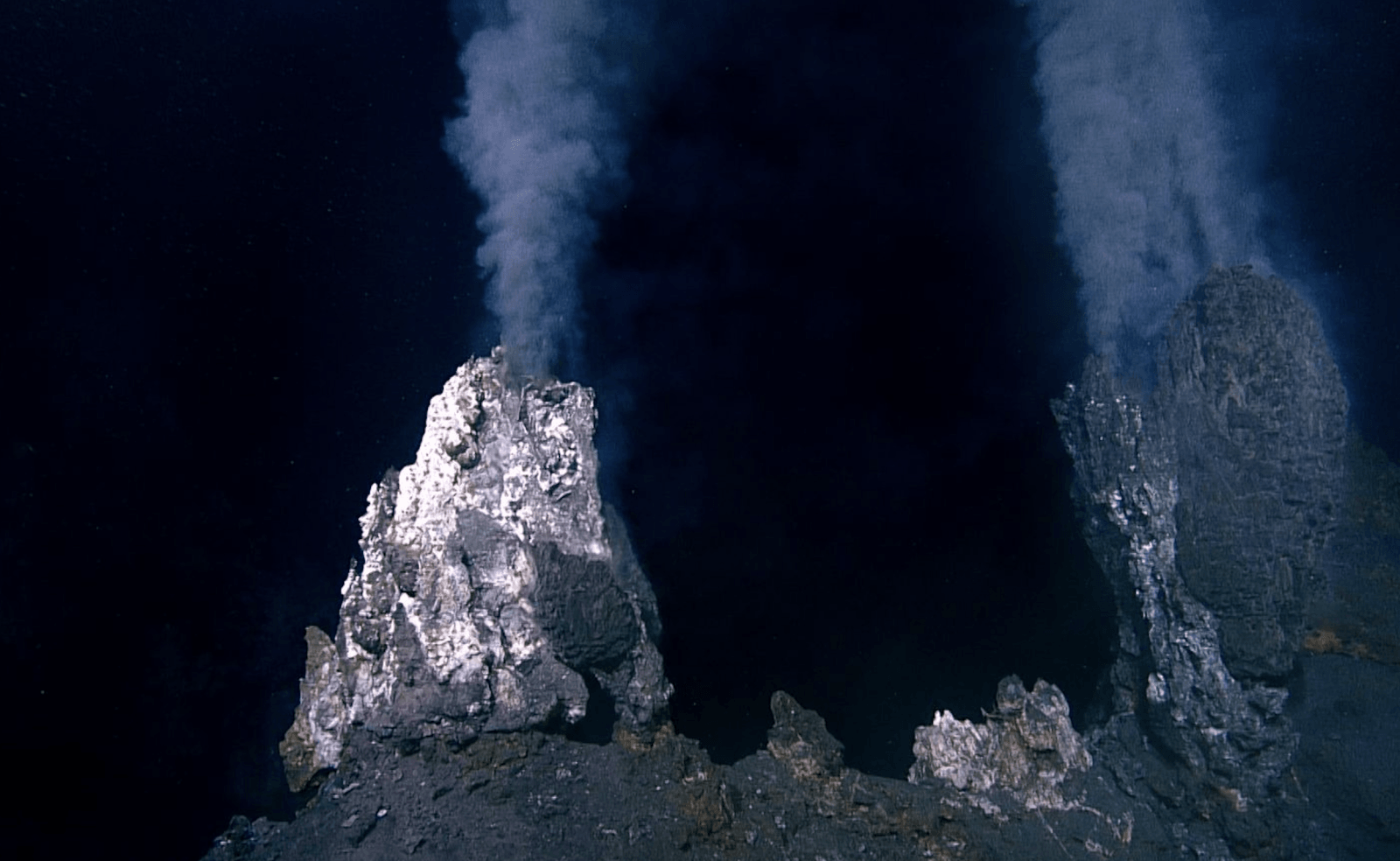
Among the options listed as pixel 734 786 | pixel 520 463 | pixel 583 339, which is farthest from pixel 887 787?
pixel 583 339

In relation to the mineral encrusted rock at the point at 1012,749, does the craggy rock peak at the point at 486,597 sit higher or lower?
higher

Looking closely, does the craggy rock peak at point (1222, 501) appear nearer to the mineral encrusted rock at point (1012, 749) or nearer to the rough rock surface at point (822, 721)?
the rough rock surface at point (822, 721)

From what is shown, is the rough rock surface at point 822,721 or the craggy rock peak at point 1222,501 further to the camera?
the craggy rock peak at point 1222,501

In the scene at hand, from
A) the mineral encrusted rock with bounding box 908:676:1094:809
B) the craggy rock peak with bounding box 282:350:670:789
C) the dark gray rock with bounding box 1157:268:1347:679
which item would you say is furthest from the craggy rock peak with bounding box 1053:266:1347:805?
the craggy rock peak with bounding box 282:350:670:789

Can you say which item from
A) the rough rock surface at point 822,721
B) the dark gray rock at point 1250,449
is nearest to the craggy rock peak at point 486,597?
the rough rock surface at point 822,721

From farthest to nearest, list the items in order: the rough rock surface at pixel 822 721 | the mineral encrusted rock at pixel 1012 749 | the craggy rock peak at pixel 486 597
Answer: the mineral encrusted rock at pixel 1012 749 → the craggy rock peak at pixel 486 597 → the rough rock surface at pixel 822 721

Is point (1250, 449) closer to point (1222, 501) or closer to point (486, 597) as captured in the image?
point (1222, 501)

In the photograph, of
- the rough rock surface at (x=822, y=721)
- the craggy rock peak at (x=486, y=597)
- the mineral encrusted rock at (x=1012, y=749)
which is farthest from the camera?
the mineral encrusted rock at (x=1012, y=749)
